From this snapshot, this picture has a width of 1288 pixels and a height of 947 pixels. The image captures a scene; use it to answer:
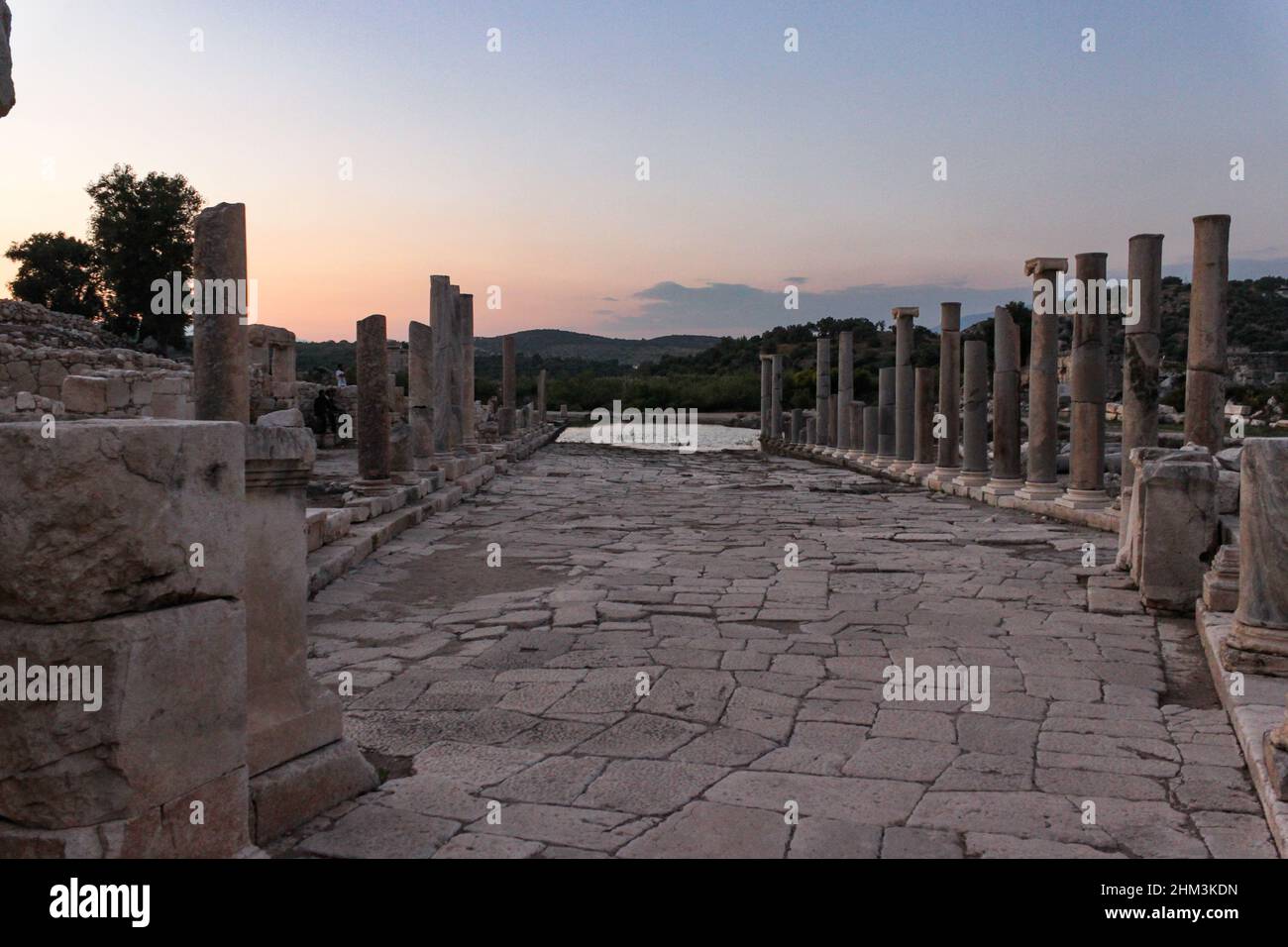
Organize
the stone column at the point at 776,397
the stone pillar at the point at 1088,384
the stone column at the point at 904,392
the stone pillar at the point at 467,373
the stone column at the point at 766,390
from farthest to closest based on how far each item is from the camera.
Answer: the stone column at the point at 766,390 < the stone column at the point at 776,397 < the stone column at the point at 904,392 < the stone pillar at the point at 467,373 < the stone pillar at the point at 1088,384

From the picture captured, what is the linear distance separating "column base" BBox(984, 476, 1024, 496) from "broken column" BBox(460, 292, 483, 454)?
9.36 metres

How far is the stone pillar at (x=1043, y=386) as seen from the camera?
1418 cm

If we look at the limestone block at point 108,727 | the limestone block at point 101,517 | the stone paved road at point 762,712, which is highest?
the limestone block at point 101,517

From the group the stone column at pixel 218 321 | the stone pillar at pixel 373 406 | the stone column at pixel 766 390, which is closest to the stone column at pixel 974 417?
the stone pillar at pixel 373 406

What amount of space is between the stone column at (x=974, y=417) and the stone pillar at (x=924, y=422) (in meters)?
2.45

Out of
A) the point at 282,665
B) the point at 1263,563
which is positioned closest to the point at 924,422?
the point at 1263,563

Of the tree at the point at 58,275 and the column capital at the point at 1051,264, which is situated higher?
the tree at the point at 58,275

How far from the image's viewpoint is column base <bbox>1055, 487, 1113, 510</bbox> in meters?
12.8

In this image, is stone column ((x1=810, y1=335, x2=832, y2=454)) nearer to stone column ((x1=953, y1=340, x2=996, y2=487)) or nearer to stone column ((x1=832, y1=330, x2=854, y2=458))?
stone column ((x1=832, y1=330, x2=854, y2=458))

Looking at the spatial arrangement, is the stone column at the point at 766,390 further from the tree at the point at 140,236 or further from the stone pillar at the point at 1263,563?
the stone pillar at the point at 1263,563

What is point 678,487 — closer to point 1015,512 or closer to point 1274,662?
point 1015,512

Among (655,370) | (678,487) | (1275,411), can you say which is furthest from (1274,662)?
(655,370)

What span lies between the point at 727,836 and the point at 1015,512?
11678 millimetres

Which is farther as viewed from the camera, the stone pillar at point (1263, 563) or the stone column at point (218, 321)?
the stone column at point (218, 321)
